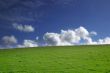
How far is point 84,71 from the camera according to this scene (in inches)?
1093

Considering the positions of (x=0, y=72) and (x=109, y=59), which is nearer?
(x=0, y=72)

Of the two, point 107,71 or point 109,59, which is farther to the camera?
point 109,59

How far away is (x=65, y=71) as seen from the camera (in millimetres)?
27797

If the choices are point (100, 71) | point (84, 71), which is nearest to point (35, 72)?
point (84, 71)

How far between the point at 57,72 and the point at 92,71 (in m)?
4.10

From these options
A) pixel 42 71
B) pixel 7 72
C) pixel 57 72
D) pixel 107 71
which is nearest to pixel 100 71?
pixel 107 71

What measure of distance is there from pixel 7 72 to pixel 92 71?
32.3 feet

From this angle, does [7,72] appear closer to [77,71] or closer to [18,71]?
[18,71]

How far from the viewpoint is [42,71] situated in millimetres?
28156

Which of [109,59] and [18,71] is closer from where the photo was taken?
[18,71]

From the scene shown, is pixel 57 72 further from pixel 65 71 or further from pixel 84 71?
pixel 84 71

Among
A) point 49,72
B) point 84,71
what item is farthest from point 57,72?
point 84,71

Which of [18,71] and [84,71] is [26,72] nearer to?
[18,71]

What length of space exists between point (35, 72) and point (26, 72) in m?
1.08
